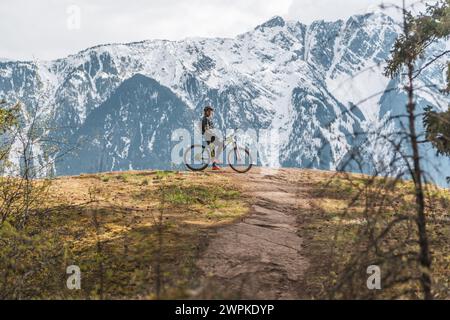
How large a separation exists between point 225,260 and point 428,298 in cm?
637

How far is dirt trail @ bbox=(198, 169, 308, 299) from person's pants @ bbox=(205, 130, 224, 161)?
4.60 meters

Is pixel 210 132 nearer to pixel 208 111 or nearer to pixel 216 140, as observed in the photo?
pixel 216 140

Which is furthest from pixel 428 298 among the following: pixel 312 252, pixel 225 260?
pixel 312 252

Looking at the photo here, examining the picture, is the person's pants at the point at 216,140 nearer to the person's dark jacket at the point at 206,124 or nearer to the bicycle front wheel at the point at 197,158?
the person's dark jacket at the point at 206,124

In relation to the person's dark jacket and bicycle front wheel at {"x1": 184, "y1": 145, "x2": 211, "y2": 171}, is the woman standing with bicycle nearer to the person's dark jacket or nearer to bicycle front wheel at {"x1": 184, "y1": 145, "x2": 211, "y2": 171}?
the person's dark jacket

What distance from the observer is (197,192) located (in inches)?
850

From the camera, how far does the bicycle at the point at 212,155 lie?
82.2 ft

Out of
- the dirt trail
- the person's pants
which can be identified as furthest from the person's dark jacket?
the dirt trail

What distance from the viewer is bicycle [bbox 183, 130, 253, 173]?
25062 millimetres

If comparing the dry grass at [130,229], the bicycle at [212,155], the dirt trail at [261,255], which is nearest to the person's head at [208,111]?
the bicycle at [212,155]

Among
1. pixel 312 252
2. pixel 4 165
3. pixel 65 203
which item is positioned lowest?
pixel 312 252

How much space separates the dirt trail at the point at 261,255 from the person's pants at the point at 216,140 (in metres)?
4.60

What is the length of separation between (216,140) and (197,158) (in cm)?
142
